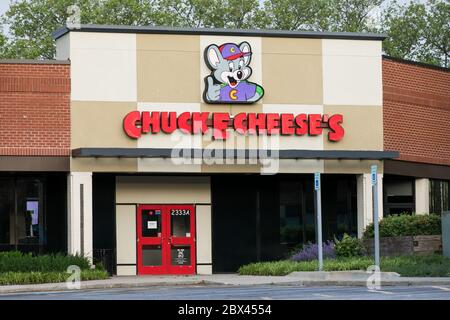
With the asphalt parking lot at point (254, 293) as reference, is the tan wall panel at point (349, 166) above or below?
above

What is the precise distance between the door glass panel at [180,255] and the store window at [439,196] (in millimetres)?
9694

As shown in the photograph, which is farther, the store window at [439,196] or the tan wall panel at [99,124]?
the store window at [439,196]

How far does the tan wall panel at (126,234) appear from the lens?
33281 mm

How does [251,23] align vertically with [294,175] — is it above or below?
above

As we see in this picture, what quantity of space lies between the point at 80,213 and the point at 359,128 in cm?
969

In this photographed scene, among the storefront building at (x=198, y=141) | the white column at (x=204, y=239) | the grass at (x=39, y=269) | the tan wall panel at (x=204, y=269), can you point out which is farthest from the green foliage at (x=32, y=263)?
the white column at (x=204, y=239)

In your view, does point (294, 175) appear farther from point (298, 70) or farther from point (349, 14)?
point (349, 14)

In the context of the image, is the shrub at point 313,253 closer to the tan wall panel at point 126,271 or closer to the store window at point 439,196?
the tan wall panel at point 126,271

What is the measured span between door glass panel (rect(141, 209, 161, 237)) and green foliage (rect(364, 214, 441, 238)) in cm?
742

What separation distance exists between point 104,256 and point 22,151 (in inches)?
168

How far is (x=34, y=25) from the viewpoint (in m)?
65.2

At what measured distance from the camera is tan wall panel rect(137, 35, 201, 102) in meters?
32.0

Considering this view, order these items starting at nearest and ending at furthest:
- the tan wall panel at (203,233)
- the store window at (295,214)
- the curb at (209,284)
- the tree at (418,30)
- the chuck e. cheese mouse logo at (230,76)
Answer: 1. the curb at (209,284)
2. the chuck e. cheese mouse logo at (230,76)
3. the tan wall panel at (203,233)
4. the store window at (295,214)
5. the tree at (418,30)
